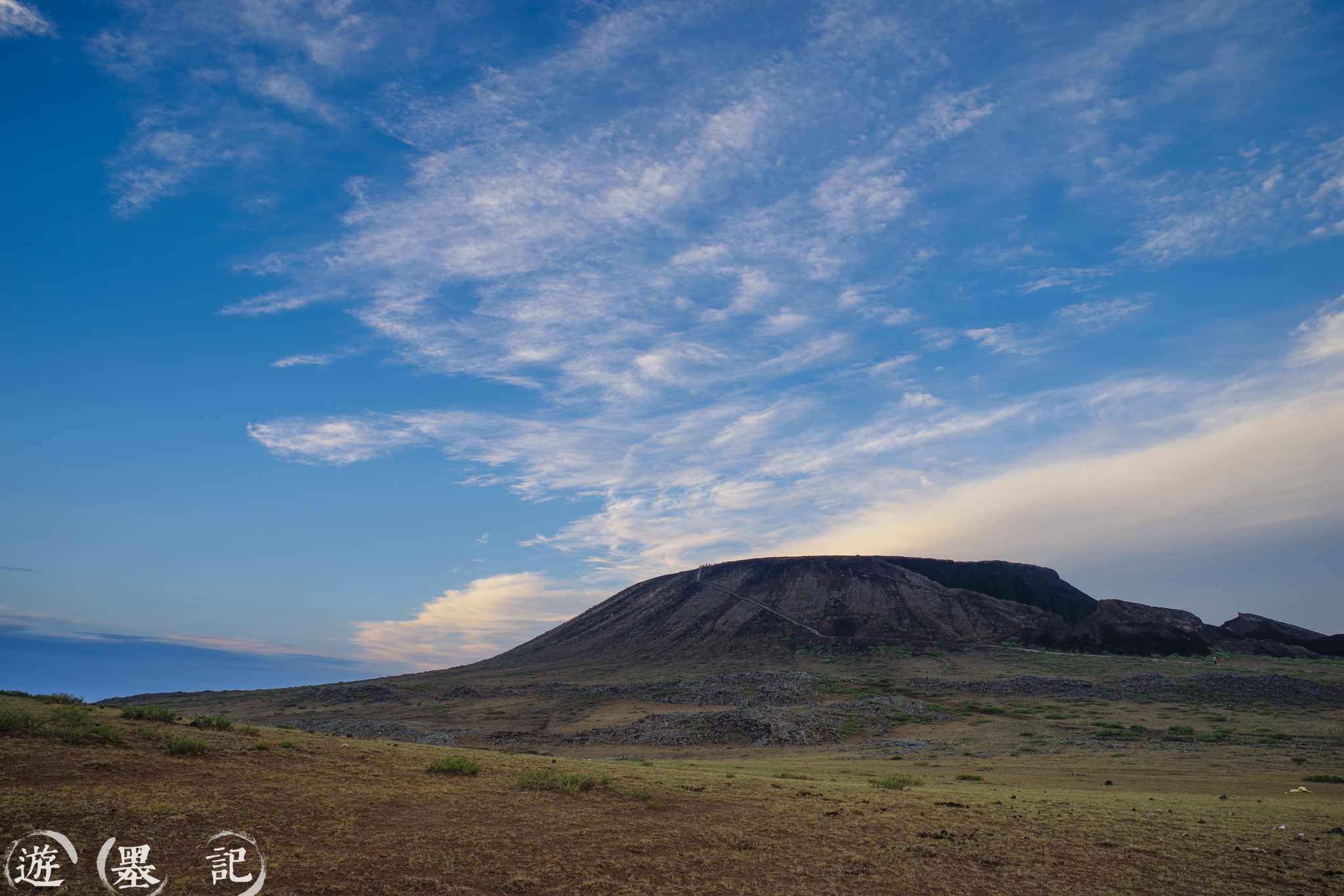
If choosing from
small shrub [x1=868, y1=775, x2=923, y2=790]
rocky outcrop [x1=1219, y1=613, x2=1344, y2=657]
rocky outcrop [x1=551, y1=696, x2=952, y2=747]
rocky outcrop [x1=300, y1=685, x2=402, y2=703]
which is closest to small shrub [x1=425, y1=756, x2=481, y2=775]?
small shrub [x1=868, y1=775, x2=923, y2=790]

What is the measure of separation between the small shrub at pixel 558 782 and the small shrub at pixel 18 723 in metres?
11.1

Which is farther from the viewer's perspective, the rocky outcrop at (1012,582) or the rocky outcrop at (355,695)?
the rocky outcrop at (1012,582)

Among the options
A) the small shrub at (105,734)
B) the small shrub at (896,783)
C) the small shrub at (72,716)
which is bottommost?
the small shrub at (896,783)

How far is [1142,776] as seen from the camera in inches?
1064

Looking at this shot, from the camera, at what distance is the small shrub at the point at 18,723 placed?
1462 cm

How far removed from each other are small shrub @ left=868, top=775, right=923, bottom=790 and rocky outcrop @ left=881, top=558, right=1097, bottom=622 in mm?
122205

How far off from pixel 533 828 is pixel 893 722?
46.0 m

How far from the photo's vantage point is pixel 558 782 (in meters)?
17.6

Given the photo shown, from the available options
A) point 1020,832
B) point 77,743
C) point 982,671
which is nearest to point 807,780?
point 1020,832

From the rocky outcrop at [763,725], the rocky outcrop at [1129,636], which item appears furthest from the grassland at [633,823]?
the rocky outcrop at [1129,636]

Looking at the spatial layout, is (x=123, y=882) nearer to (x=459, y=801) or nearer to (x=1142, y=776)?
(x=459, y=801)

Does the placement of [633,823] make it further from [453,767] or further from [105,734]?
[105,734]

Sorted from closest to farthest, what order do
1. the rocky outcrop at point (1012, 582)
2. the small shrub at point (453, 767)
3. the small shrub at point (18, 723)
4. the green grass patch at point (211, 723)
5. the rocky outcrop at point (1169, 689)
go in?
1. the small shrub at point (18, 723)
2. the small shrub at point (453, 767)
3. the green grass patch at point (211, 723)
4. the rocky outcrop at point (1169, 689)
5. the rocky outcrop at point (1012, 582)

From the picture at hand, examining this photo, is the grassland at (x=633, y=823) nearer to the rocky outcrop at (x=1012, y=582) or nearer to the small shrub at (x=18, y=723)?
the small shrub at (x=18, y=723)
